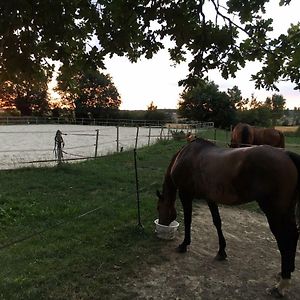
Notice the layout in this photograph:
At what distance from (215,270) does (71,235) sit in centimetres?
189

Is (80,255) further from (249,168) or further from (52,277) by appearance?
(249,168)

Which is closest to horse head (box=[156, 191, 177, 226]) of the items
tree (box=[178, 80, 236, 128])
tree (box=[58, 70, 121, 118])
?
tree (box=[178, 80, 236, 128])

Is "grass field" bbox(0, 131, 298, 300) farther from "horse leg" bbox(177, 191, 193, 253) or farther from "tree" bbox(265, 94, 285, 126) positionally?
"tree" bbox(265, 94, 285, 126)

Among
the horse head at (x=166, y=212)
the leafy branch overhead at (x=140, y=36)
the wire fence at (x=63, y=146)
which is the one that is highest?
the leafy branch overhead at (x=140, y=36)

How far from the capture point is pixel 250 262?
4.43 metres

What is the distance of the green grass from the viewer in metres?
3.57

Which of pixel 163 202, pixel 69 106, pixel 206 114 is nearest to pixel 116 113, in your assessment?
pixel 69 106

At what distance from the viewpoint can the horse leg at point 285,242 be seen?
12.0ft

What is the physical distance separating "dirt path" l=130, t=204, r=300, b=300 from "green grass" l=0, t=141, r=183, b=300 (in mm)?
252

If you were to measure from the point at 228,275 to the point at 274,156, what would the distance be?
1.41 m

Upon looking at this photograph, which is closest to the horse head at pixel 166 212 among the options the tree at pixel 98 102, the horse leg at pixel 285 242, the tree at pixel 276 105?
the horse leg at pixel 285 242

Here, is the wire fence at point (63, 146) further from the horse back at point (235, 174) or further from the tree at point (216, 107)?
the tree at point (216, 107)

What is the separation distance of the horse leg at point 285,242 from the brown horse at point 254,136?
715 centimetres

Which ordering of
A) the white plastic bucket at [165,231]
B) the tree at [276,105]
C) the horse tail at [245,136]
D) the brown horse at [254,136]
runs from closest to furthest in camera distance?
the white plastic bucket at [165,231], the horse tail at [245,136], the brown horse at [254,136], the tree at [276,105]
